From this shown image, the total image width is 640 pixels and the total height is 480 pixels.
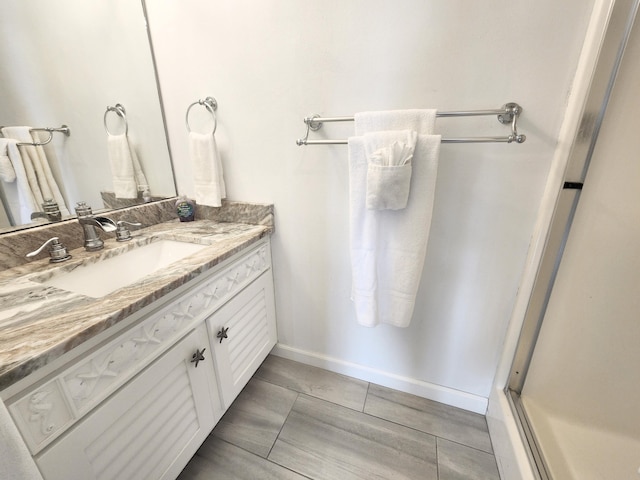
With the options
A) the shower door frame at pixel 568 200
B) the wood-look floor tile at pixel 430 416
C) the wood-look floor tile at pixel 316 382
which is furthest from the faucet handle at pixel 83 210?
the shower door frame at pixel 568 200

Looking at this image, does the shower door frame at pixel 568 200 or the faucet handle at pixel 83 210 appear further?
the faucet handle at pixel 83 210

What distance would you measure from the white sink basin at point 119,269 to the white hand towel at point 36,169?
0.28 meters

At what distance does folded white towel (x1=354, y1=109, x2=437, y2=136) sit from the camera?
84 cm

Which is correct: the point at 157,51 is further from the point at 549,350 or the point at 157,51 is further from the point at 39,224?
the point at 549,350

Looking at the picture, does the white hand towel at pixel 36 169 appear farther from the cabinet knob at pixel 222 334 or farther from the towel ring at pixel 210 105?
the cabinet knob at pixel 222 334

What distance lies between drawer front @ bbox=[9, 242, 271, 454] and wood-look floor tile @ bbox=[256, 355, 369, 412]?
0.70 m

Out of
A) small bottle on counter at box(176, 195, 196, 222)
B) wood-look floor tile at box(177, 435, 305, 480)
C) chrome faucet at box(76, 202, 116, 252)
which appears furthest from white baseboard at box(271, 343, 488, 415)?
chrome faucet at box(76, 202, 116, 252)

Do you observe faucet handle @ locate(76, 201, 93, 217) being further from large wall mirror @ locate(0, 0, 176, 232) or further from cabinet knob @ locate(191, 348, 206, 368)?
cabinet knob @ locate(191, 348, 206, 368)

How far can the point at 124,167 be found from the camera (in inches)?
47.4

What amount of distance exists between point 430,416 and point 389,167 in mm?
1159

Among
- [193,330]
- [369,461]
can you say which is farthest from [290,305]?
[369,461]

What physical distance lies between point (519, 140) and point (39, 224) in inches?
63.8

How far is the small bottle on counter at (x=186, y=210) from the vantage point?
135 centimetres

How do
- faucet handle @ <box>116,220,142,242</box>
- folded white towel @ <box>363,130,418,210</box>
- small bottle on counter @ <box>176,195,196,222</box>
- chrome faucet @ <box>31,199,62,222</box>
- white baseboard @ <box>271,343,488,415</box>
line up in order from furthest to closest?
small bottle on counter @ <box>176,195,196,222</box>
white baseboard @ <box>271,343,488,415</box>
faucet handle @ <box>116,220,142,242</box>
chrome faucet @ <box>31,199,62,222</box>
folded white towel @ <box>363,130,418,210</box>
